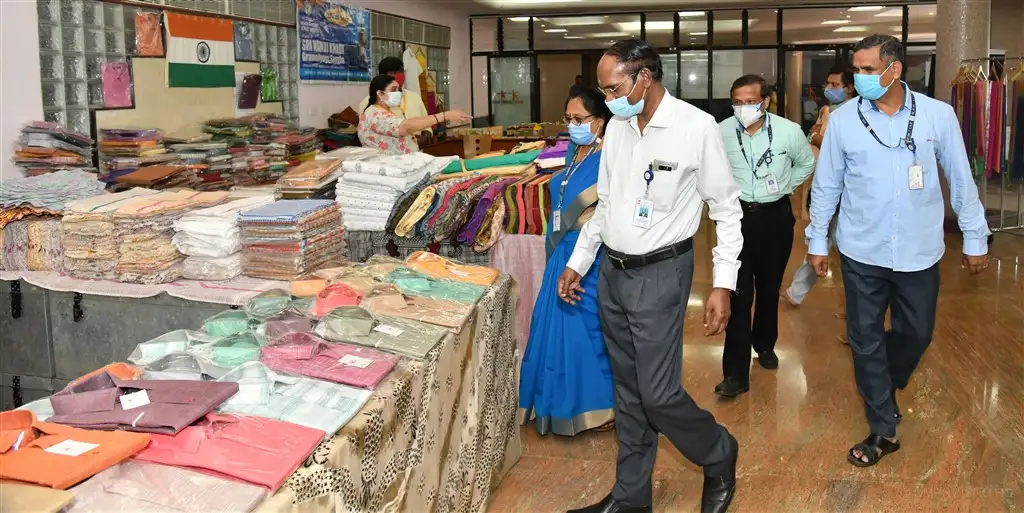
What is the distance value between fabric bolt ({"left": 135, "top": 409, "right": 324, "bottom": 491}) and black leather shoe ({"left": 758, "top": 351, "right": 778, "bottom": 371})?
3.25 m

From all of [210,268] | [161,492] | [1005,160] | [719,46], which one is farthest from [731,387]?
[719,46]

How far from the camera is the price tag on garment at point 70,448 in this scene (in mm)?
1567

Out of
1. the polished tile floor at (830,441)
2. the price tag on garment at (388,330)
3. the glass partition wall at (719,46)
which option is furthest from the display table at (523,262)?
the glass partition wall at (719,46)

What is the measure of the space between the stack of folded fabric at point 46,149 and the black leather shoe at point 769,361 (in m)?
3.55

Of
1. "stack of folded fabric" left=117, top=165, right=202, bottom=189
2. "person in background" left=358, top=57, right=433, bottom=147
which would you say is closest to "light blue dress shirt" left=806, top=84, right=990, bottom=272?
→ "person in background" left=358, top=57, right=433, bottom=147

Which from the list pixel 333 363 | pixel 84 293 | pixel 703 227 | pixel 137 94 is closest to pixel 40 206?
pixel 84 293

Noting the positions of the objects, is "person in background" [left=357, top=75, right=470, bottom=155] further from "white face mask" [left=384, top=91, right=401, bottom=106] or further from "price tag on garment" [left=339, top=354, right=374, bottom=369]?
"price tag on garment" [left=339, top=354, right=374, bottom=369]

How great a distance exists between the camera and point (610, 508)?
9.52ft

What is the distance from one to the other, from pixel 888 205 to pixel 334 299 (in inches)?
76.8

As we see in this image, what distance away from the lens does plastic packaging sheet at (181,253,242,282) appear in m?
3.51

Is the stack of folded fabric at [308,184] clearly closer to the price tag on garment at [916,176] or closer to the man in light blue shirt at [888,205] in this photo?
the man in light blue shirt at [888,205]

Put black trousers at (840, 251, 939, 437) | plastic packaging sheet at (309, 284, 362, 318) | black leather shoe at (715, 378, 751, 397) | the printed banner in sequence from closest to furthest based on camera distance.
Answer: plastic packaging sheet at (309, 284, 362, 318) < black trousers at (840, 251, 939, 437) < black leather shoe at (715, 378, 751, 397) < the printed banner

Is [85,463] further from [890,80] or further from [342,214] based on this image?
[890,80]

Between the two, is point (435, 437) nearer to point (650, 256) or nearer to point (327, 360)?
point (327, 360)
